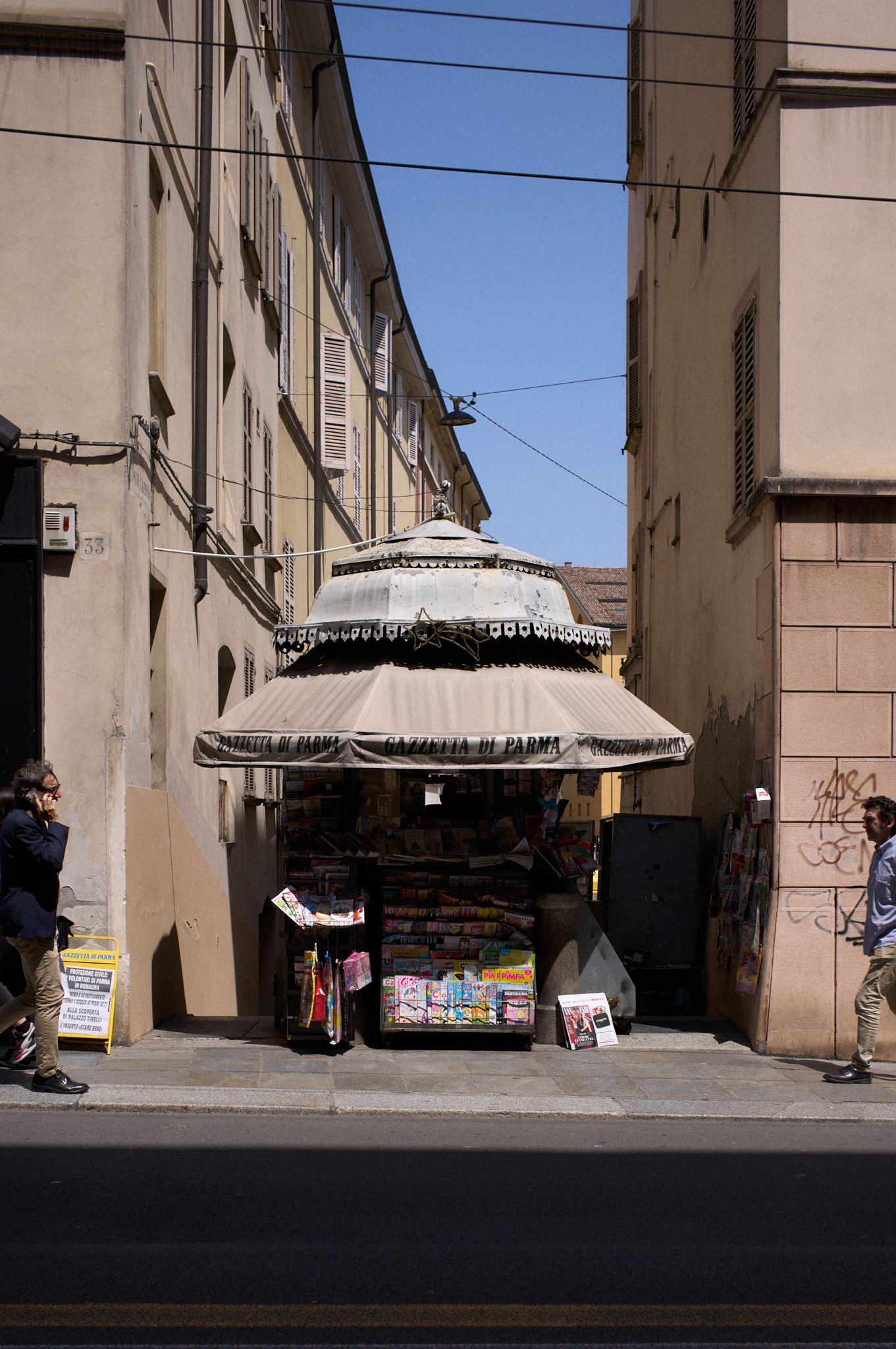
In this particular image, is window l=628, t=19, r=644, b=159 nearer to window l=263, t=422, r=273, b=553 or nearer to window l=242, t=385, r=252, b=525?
window l=263, t=422, r=273, b=553

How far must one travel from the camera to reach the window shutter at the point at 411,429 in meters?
38.4

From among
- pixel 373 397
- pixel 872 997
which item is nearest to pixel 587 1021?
pixel 872 997

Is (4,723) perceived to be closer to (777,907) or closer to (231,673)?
(777,907)

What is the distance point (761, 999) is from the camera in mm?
10820

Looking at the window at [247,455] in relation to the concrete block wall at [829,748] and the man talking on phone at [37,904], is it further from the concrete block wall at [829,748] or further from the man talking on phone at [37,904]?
the man talking on phone at [37,904]

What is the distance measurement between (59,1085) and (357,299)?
23470 millimetres

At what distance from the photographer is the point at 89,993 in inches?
400

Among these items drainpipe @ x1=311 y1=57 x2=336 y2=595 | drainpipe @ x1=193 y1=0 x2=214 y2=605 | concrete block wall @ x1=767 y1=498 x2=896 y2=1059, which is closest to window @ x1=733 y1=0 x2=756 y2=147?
concrete block wall @ x1=767 y1=498 x2=896 y2=1059

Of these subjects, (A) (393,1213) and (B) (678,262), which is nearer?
(A) (393,1213)

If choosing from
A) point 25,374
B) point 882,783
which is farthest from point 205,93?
point 882,783

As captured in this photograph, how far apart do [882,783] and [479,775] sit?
323 cm

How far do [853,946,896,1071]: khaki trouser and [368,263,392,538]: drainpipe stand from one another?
21299mm

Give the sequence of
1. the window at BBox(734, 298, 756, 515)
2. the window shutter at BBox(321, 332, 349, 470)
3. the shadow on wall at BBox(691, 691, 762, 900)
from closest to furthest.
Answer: the shadow on wall at BBox(691, 691, 762, 900) < the window at BBox(734, 298, 756, 515) < the window shutter at BBox(321, 332, 349, 470)

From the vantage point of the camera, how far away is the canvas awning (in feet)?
33.4
